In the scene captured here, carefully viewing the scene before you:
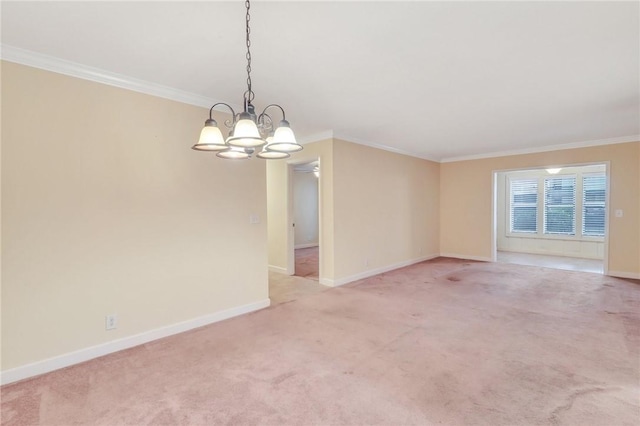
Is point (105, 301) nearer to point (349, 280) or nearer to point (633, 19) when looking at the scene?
point (349, 280)

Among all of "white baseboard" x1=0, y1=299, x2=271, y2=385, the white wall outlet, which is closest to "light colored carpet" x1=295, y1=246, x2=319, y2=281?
"white baseboard" x1=0, y1=299, x2=271, y2=385

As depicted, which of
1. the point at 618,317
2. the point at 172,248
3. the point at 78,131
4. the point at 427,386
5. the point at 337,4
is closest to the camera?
the point at 337,4

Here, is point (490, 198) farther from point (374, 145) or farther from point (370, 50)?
point (370, 50)

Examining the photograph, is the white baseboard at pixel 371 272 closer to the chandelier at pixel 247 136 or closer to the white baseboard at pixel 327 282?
the white baseboard at pixel 327 282

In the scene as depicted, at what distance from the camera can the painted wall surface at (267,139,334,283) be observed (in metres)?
5.00

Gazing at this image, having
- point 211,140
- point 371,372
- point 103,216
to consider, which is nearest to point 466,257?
point 371,372

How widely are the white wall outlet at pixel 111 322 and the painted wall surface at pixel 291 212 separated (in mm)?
3002

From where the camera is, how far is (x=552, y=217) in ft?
26.7

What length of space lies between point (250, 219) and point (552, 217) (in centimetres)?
823

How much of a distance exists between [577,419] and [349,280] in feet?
11.6

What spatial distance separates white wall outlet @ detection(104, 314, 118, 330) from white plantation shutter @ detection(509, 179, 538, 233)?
9.49m

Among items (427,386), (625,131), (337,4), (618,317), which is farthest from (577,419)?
(625,131)

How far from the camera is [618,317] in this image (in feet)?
11.7

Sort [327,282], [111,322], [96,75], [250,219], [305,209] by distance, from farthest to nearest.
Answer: [305,209], [327,282], [250,219], [111,322], [96,75]
